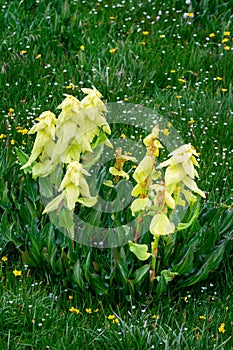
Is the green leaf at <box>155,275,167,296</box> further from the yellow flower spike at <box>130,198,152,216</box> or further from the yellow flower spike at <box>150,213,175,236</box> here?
the yellow flower spike at <box>130,198,152,216</box>

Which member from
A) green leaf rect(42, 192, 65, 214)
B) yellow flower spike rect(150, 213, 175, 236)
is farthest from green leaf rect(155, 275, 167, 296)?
Answer: green leaf rect(42, 192, 65, 214)

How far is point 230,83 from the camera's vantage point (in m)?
5.39

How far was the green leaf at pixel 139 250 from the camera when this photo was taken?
145 inches

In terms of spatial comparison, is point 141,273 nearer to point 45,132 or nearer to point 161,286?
point 161,286

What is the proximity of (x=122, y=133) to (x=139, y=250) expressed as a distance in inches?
52.1

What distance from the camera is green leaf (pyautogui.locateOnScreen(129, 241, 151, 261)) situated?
368 cm

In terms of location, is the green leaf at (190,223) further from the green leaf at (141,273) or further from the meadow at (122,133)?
the green leaf at (141,273)

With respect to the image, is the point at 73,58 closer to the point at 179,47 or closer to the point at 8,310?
the point at 179,47

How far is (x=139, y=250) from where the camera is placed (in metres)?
3.69

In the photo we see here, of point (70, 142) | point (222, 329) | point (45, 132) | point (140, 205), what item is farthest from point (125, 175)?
point (222, 329)

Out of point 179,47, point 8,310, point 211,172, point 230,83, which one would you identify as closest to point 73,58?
point 179,47

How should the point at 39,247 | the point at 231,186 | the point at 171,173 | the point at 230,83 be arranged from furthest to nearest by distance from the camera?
1. the point at 230,83
2. the point at 231,186
3. the point at 39,247
4. the point at 171,173

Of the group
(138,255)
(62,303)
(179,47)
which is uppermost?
(179,47)

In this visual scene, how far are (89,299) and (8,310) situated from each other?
42 cm
